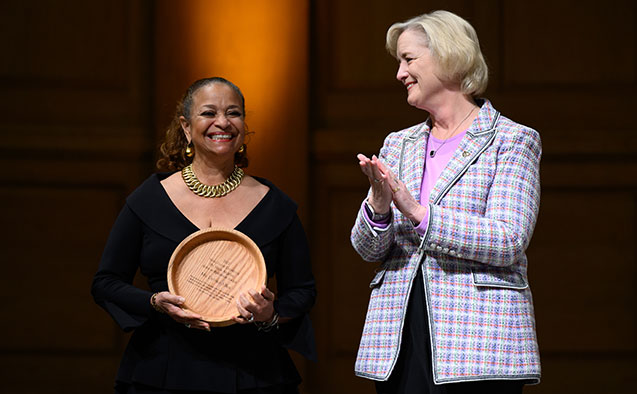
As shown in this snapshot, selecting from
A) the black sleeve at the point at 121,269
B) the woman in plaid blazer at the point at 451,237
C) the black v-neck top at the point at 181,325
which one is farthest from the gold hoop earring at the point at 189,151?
the woman in plaid blazer at the point at 451,237

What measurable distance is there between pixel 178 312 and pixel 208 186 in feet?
1.51

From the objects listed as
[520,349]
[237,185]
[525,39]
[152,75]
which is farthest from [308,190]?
[520,349]

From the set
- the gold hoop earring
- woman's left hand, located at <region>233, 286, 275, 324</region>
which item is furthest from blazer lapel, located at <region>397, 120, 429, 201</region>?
the gold hoop earring

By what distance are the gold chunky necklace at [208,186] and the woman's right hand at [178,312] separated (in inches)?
14.7

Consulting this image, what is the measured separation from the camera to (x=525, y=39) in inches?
175

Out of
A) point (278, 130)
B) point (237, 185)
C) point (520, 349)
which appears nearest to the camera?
point (520, 349)

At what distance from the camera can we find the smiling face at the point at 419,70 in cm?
242

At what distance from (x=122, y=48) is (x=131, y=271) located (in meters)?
2.21

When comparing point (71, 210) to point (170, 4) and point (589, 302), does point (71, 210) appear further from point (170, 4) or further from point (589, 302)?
point (589, 302)

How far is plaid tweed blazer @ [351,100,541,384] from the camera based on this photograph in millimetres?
2168

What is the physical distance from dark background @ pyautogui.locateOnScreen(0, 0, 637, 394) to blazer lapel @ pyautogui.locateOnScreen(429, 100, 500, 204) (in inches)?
77.6

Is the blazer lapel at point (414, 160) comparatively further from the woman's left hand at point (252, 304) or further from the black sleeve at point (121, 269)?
the black sleeve at point (121, 269)

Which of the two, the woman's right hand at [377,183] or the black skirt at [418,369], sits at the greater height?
the woman's right hand at [377,183]

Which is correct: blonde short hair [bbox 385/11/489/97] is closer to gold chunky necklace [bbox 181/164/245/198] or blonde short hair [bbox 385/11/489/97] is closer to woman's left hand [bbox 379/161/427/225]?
woman's left hand [bbox 379/161/427/225]
